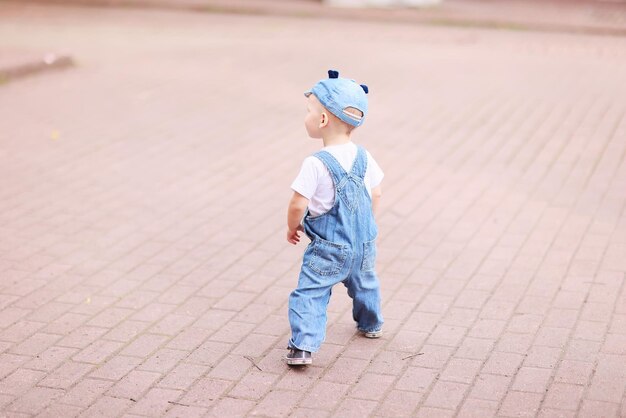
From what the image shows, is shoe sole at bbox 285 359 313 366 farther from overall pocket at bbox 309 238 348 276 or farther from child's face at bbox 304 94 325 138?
child's face at bbox 304 94 325 138

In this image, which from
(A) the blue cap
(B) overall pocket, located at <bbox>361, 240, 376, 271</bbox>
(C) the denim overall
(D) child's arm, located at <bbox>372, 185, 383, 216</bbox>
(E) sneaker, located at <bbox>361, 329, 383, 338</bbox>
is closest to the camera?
(A) the blue cap

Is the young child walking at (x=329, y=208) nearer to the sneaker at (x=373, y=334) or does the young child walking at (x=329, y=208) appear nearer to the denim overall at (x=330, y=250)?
the denim overall at (x=330, y=250)

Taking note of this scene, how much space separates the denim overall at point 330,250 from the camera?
484 cm

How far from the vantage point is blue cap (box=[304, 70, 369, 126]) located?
4730 millimetres

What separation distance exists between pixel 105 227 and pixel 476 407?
3.44m

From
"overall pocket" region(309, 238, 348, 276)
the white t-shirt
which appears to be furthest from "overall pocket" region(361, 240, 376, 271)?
the white t-shirt

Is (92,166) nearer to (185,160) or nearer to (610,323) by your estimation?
(185,160)

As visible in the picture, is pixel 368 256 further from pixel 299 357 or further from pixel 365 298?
pixel 299 357

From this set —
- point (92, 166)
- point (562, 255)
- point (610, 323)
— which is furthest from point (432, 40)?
point (610, 323)

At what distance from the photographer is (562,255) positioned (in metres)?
6.55

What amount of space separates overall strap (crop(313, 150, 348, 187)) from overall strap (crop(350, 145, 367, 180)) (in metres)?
0.07

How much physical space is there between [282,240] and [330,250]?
2.00 meters

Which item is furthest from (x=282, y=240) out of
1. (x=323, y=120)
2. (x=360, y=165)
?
(x=323, y=120)

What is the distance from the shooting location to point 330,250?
4863 millimetres
